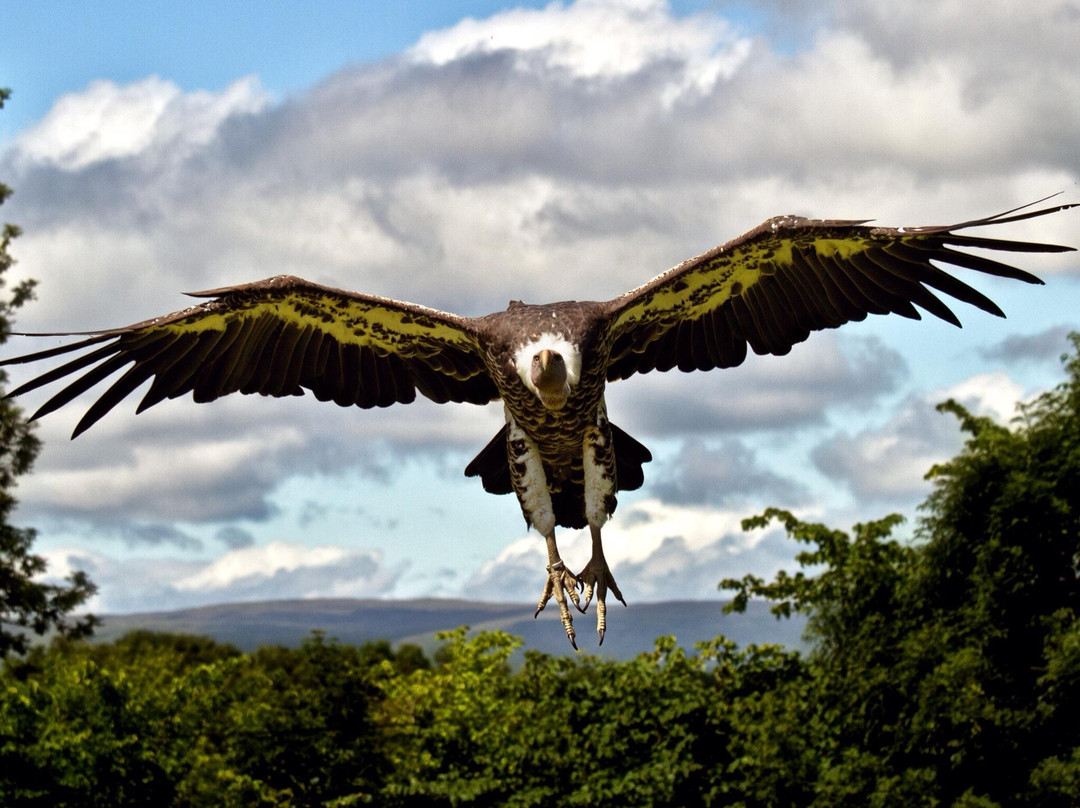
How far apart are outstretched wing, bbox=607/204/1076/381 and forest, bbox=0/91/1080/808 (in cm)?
1751

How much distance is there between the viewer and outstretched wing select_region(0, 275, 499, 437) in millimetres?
9531

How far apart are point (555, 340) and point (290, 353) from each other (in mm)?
2561

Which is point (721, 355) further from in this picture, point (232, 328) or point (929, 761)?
point (929, 761)

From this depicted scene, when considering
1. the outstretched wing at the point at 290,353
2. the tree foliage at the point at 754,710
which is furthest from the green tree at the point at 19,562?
the outstretched wing at the point at 290,353

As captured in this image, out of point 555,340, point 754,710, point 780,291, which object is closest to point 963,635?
point 754,710

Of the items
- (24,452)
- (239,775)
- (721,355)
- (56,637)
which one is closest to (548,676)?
(239,775)

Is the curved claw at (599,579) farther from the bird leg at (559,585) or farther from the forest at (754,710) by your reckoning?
the forest at (754,710)

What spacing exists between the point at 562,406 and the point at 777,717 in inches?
848

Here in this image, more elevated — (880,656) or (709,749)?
(880,656)

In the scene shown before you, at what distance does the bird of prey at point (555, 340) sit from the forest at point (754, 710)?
57.5ft

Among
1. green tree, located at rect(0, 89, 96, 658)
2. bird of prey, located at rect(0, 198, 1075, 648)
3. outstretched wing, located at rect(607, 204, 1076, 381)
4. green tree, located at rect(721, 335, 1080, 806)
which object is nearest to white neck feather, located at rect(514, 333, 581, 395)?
bird of prey, located at rect(0, 198, 1075, 648)

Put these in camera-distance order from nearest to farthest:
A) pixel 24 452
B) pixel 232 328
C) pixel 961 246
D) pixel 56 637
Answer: pixel 961 246, pixel 232 328, pixel 24 452, pixel 56 637

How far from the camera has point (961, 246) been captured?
909 cm

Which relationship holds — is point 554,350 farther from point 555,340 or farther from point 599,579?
point 599,579
